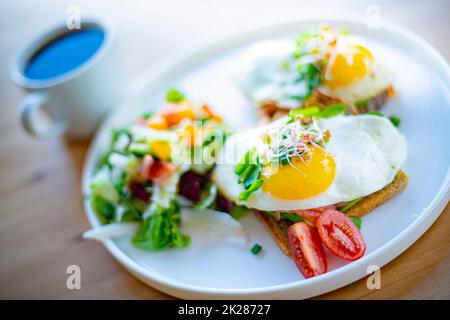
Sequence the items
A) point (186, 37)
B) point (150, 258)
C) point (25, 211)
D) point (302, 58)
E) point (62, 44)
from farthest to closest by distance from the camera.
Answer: point (186, 37), point (62, 44), point (25, 211), point (302, 58), point (150, 258)

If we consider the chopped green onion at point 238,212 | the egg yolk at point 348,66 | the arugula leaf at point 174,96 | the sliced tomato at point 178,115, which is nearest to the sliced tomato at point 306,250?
the chopped green onion at point 238,212

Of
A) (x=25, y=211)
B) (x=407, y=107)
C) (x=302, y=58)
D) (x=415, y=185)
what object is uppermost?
(x=302, y=58)

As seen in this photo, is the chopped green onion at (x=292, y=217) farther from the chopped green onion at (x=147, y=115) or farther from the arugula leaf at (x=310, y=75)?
the chopped green onion at (x=147, y=115)

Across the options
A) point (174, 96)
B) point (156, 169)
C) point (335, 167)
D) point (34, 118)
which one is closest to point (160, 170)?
point (156, 169)

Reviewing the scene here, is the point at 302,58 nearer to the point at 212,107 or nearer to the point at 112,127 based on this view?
the point at 212,107

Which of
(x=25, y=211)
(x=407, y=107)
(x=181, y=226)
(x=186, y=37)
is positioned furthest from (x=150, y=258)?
(x=186, y=37)

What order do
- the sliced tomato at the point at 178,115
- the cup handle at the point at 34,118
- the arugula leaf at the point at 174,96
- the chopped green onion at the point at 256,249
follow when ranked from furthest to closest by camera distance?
the arugula leaf at the point at 174,96 → the cup handle at the point at 34,118 → the sliced tomato at the point at 178,115 → the chopped green onion at the point at 256,249

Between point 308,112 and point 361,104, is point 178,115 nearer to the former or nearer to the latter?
point 308,112
